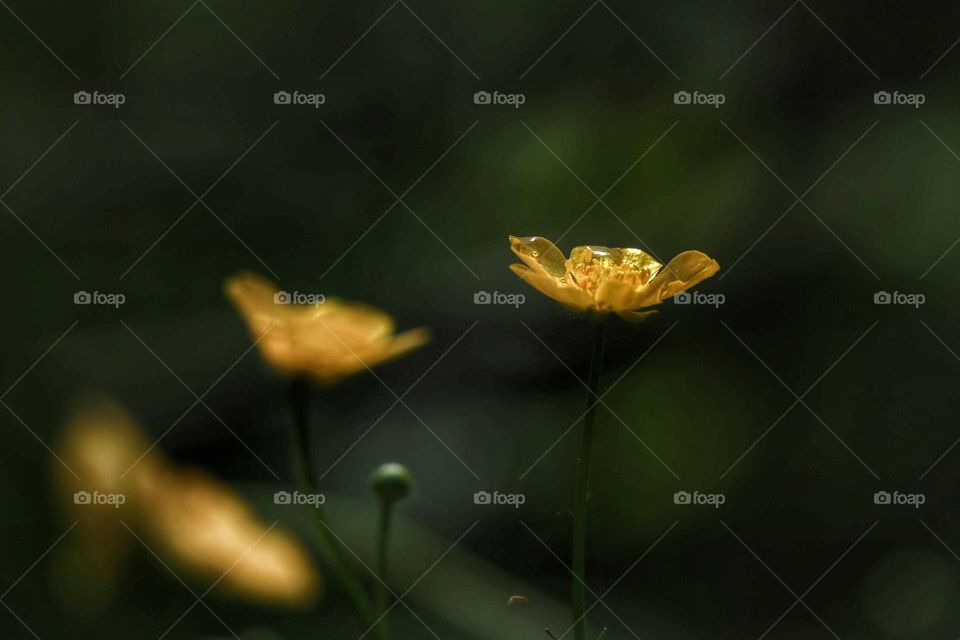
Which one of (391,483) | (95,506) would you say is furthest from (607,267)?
(95,506)

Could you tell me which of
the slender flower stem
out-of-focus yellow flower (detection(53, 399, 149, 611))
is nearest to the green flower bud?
the slender flower stem

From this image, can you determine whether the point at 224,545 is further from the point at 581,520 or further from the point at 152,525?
the point at 581,520

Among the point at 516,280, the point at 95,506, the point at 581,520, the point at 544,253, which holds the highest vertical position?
the point at 516,280

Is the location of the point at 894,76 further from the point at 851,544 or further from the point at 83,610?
the point at 83,610

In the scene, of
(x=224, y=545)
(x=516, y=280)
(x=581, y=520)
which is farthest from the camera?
(x=516, y=280)

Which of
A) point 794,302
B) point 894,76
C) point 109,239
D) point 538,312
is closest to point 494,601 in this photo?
point 538,312

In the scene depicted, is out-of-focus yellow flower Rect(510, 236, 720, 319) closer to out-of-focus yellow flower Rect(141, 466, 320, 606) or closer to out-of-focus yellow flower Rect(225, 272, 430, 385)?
out-of-focus yellow flower Rect(225, 272, 430, 385)

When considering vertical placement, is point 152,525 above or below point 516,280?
below
